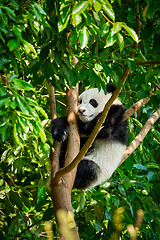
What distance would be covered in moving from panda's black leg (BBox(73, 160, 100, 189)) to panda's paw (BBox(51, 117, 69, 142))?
0.68 meters

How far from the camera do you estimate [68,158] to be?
2.80 m

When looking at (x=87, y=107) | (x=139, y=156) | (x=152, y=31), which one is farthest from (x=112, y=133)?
(x=152, y=31)

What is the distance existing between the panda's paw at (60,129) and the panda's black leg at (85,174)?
675 mm

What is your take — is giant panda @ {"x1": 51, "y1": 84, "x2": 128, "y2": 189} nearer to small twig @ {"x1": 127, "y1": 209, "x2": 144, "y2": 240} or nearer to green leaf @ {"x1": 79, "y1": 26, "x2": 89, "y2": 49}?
green leaf @ {"x1": 79, "y1": 26, "x2": 89, "y2": 49}

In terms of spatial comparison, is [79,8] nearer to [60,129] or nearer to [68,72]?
[68,72]

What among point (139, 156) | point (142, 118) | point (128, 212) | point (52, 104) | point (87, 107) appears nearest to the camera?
point (52, 104)

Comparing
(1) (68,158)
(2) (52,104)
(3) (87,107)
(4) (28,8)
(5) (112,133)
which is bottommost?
(5) (112,133)

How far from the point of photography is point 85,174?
3801 millimetres

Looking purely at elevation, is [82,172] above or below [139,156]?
above

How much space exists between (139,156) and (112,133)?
0.69 meters

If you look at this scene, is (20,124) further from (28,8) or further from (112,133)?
(112,133)

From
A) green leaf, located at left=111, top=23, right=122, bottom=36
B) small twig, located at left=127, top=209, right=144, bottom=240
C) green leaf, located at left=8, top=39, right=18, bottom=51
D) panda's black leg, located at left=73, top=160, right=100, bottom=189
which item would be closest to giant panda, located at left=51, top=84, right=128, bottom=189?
panda's black leg, located at left=73, top=160, right=100, bottom=189

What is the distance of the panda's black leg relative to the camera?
3785mm

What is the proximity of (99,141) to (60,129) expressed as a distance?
0.96 metres
